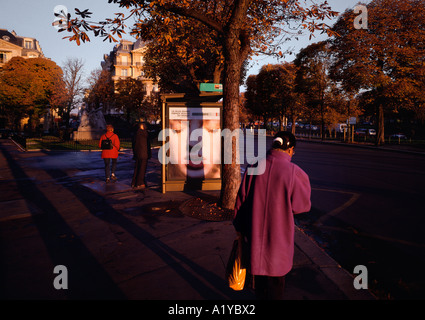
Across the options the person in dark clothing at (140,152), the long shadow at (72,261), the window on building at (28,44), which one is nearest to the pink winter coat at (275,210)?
the long shadow at (72,261)

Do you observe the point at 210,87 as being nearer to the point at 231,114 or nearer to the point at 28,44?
the point at 231,114

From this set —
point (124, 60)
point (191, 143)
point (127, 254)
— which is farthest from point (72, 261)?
point (124, 60)

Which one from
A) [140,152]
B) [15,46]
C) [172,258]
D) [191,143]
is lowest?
[172,258]

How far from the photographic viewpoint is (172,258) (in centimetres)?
428

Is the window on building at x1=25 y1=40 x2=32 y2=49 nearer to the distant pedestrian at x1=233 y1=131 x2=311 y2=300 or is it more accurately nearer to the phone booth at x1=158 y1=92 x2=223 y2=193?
the phone booth at x1=158 y1=92 x2=223 y2=193

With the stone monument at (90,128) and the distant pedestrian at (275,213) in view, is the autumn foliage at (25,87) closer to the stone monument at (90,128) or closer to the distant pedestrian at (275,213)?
the stone monument at (90,128)

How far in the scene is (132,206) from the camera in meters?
7.25

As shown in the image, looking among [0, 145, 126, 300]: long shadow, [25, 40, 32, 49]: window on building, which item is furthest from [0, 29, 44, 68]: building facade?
[0, 145, 126, 300]: long shadow

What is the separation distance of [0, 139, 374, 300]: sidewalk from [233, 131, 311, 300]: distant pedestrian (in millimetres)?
871

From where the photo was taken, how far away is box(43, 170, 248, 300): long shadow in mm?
3416

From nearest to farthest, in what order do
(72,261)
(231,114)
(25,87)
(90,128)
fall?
(72,261) < (231,114) < (90,128) < (25,87)

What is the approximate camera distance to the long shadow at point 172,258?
134 inches

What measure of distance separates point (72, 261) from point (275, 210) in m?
3.15

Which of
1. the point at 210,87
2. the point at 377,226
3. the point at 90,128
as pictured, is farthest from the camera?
the point at 90,128
